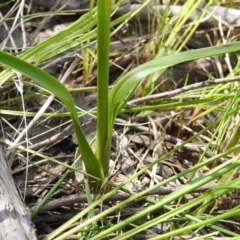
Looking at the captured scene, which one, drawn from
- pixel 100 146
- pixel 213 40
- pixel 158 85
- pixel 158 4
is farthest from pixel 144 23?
pixel 100 146

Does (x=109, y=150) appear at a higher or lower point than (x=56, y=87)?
lower

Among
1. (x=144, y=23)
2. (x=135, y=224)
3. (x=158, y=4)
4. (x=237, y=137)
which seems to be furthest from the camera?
(x=144, y=23)

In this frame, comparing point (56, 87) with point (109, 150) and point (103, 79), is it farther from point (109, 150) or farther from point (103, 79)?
point (109, 150)

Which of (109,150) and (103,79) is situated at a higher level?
(103,79)

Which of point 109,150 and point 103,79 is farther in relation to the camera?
point 109,150

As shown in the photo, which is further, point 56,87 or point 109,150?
point 109,150

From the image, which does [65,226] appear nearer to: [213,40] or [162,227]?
[162,227]

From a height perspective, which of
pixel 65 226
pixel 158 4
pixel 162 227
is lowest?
pixel 162 227

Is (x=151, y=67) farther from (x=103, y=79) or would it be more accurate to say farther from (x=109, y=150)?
(x=109, y=150)

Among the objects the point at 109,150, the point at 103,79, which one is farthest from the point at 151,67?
the point at 109,150

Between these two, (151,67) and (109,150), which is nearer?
(151,67)

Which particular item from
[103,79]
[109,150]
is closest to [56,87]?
[103,79]
